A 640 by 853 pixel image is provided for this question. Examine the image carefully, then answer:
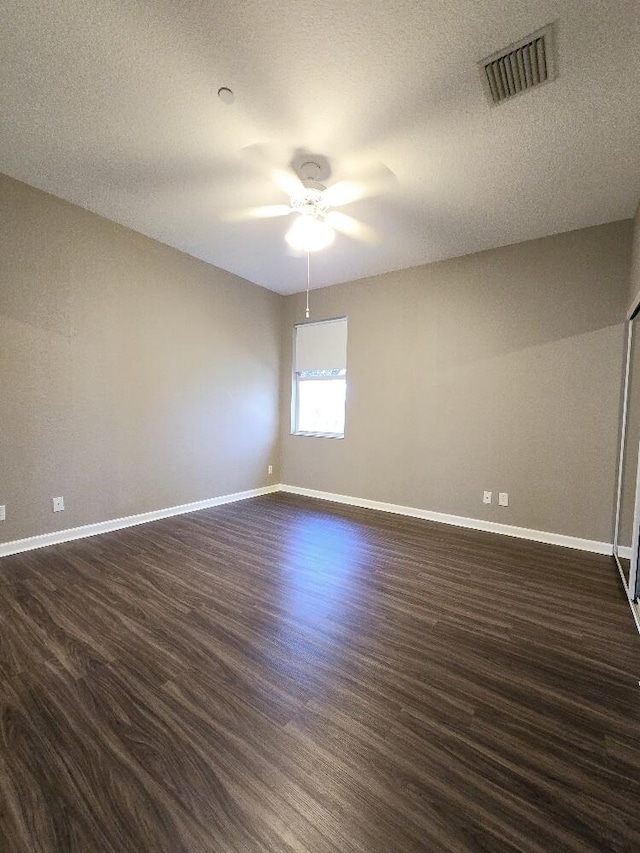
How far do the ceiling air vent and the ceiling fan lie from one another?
78 cm

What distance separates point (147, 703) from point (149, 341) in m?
3.13

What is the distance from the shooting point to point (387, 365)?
4.18 metres

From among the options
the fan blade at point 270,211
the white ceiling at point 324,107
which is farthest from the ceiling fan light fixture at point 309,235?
the white ceiling at point 324,107

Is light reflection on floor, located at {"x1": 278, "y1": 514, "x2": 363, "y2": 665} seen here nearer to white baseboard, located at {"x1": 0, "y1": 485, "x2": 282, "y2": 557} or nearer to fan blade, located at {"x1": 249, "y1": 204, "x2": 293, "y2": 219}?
white baseboard, located at {"x1": 0, "y1": 485, "x2": 282, "y2": 557}

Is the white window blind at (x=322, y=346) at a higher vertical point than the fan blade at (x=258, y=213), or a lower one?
lower

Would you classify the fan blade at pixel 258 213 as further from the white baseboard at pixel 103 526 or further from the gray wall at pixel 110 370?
the white baseboard at pixel 103 526

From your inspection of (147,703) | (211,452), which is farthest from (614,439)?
(211,452)

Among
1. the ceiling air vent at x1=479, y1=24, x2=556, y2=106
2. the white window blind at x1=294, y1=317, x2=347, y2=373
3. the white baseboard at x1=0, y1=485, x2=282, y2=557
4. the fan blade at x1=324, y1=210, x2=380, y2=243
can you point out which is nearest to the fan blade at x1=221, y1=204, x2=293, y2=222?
the fan blade at x1=324, y1=210, x2=380, y2=243

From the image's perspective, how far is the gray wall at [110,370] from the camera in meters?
2.74

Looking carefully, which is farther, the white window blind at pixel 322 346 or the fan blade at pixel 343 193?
the white window blind at pixel 322 346

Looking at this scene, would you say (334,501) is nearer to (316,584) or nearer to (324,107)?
(316,584)

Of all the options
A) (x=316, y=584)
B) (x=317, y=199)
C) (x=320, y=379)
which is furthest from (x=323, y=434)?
(x=317, y=199)

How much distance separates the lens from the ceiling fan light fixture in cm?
307

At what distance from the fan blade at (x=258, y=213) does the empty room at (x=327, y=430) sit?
0.04 meters
